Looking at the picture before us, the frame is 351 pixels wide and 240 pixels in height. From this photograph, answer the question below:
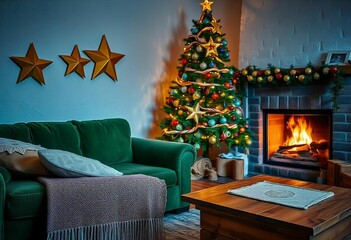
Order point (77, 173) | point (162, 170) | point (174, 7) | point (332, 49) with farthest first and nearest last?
point (174, 7) < point (332, 49) < point (162, 170) < point (77, 173)

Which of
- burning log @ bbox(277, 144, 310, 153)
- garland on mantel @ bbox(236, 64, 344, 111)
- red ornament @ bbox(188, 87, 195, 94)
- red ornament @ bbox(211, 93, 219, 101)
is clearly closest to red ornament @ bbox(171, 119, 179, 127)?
red ornament @ bbox(188, 87, 195, 94)

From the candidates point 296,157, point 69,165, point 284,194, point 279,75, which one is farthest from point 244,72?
point 69,165

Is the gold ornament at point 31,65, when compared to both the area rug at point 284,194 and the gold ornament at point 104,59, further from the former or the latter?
the area rug at point 284,194

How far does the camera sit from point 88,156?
3184 mm

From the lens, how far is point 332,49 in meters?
3.96

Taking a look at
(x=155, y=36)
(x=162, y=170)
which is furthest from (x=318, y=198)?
(x=155, y=36)

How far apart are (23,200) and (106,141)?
4.15 ft

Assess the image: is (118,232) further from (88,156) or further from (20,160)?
(88,156)

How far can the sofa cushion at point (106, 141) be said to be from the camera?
10.6ft

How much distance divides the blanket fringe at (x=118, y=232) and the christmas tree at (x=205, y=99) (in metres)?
1.81

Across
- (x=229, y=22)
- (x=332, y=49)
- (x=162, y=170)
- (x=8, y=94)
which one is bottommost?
(x=162, y=170)

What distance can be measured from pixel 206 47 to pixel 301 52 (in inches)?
42.4

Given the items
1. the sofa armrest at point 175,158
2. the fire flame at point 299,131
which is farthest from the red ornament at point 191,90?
the fire flame at point 299,131

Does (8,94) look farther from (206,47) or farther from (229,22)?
(229,22)
